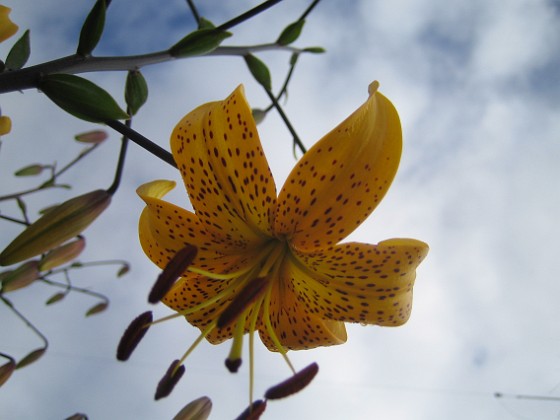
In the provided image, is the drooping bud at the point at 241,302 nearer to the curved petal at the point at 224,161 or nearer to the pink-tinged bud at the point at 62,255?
the curved petal at the point at 224,161

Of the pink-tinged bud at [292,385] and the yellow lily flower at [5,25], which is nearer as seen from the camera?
the yellow lily flower at [5,25]

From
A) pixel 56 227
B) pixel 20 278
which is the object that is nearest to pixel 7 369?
pixel 20 278

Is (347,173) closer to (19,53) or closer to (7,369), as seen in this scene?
(19,53)

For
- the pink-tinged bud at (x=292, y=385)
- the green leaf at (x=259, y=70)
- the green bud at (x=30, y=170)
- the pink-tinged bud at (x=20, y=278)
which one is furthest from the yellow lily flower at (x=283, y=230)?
the green bud at (x=30, y=170)

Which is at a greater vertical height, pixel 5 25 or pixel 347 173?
pixel 347 173

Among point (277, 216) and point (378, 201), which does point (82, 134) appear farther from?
point (378, 201)

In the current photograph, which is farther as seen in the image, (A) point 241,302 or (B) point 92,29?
(A) point 241,302

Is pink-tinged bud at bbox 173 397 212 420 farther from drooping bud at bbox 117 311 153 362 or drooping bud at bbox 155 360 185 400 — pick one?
drooping bud at bbox 117 311 153 362
